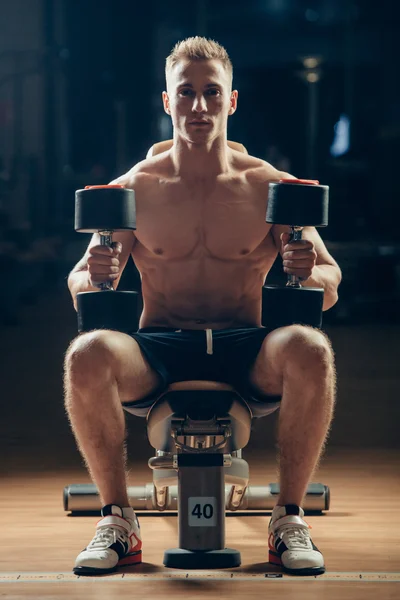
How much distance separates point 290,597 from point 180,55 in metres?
1.38

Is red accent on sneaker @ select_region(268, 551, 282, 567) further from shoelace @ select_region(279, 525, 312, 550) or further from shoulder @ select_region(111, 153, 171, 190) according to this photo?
shoulder @ select_region(111, 153, 171, 190)

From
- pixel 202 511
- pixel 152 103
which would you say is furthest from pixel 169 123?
pixel 202 511

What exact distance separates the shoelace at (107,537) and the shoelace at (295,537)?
1.19ft

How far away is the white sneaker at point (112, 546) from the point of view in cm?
265

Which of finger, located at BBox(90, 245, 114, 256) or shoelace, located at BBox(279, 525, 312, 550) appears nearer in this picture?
shoelace, located at BBox(279, 525, 312, 550)

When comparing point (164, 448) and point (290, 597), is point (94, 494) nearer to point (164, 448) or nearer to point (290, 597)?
point (164, 448)

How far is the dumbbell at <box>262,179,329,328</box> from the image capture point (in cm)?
280

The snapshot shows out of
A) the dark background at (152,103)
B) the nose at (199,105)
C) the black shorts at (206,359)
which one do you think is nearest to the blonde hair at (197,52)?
the nose at (199,105)

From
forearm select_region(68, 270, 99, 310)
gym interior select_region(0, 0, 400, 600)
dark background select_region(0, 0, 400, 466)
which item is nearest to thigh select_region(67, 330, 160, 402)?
forearm select_region(68, 270, 99, 310)

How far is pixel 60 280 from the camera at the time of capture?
11.2 meters

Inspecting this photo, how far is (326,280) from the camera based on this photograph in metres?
3.03

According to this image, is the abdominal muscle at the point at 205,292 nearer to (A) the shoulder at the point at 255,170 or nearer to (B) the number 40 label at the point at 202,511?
(A) the shoulder at the point at 255,170

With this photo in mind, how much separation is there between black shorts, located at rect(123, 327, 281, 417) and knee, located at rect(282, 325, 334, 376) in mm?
167

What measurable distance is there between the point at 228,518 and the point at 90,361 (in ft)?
2.92
